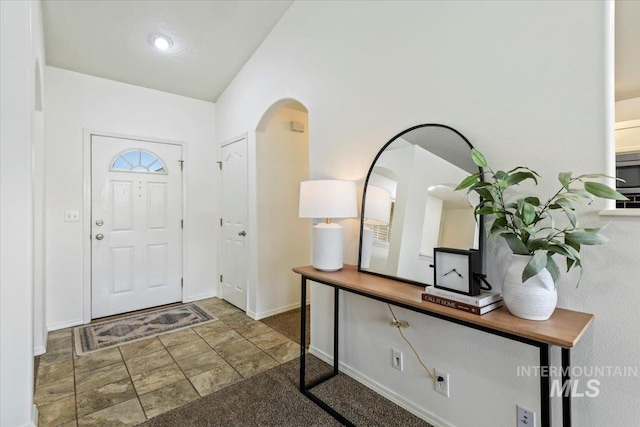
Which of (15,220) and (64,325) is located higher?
(15,220)

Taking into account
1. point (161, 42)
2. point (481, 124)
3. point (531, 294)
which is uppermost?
point (161, 42)

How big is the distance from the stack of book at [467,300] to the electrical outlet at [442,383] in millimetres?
547

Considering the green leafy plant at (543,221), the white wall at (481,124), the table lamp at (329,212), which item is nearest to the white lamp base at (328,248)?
the table lamp at (329,212)

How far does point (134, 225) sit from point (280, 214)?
66.7 inches

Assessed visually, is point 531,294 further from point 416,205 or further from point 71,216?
point 71,216

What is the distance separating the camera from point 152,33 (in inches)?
110

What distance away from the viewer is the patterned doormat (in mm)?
2719

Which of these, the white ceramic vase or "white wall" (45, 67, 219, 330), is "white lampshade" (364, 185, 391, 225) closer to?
the white ceramic vase

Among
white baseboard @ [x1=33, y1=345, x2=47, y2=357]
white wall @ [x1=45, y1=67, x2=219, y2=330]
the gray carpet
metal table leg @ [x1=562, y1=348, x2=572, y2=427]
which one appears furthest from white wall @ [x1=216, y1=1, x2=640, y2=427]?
white baseboard @ [x1=33, y1=345, x2=47, y2=357]

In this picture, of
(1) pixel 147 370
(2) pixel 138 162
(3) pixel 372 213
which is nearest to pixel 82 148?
(2) pixel 138 162

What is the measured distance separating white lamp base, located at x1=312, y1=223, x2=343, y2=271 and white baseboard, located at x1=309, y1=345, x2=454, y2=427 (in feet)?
2.54

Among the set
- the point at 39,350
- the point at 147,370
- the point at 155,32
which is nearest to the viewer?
the point at 147,370

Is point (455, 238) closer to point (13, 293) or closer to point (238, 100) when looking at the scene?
point (13, 293)

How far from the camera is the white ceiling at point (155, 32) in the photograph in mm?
2539
